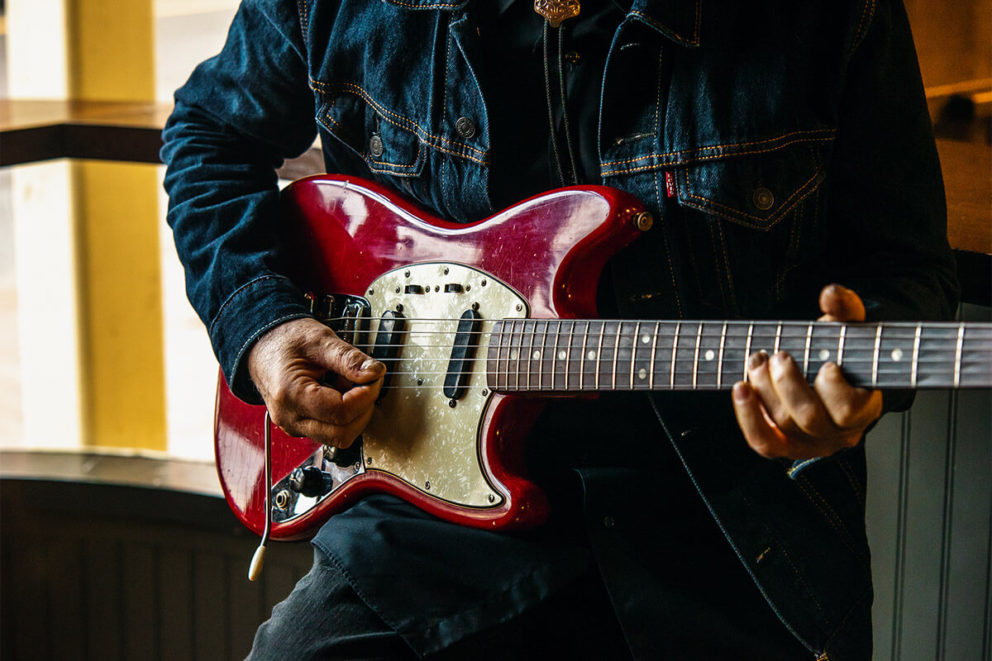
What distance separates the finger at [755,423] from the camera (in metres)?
0.75

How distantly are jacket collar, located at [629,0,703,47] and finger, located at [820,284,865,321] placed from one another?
0.33 metres

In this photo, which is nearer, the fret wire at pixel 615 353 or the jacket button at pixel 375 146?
the fret wire at pixel 615 353

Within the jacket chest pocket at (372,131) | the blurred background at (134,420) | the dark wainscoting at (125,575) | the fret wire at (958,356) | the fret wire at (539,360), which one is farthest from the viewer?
the dark wainscoting at (125,575)

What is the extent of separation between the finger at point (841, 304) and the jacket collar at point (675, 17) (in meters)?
0.33

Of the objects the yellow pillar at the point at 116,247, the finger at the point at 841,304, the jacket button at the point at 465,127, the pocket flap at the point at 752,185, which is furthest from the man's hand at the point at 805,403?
the yellow pillar at the point at 116,247

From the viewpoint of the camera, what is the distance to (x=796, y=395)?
0.73m

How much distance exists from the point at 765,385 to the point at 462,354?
0.33 meters

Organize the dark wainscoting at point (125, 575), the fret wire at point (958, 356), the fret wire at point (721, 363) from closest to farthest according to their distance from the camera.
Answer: the fret wire at point (958, 356)
the fret wire at point (721, 363)
the dark wainscoting at point (125, 575)

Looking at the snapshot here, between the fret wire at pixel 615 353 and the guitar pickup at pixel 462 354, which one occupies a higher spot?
the fret wire at pixel 615 353

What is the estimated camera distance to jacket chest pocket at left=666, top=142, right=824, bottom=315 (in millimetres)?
925

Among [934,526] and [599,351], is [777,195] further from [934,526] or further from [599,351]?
[934,526]

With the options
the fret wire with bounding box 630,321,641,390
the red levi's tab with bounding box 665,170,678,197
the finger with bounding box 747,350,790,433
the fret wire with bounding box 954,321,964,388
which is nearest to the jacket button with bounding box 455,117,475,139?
the red levi's tab with bounding box 665,170,678,197

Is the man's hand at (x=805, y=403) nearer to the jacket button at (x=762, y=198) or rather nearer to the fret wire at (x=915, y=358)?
the fret wire at (x=915, y=358)

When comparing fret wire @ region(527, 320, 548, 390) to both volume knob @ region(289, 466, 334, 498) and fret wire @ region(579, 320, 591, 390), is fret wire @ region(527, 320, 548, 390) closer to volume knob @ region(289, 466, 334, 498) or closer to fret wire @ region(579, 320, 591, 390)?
fret wire @ region(579, 320, 591, 390)
